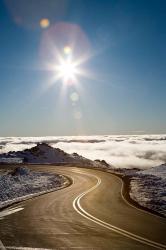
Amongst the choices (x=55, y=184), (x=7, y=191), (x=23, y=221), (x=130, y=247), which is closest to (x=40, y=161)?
(x=55, y=184)

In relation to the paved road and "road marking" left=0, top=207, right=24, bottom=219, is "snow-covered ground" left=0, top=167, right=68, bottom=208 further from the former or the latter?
the paved road

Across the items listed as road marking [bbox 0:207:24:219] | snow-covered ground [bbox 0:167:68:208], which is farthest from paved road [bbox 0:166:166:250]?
snow-covered ground [bbox 0:167:68:208]

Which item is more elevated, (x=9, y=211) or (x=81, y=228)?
(x=9, y=211)

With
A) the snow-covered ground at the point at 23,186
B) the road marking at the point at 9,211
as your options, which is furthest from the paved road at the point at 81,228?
the snow-covered ground at the point at 23,186

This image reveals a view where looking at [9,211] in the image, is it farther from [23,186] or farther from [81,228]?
[23,186]

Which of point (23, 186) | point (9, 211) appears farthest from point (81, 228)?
point (23, 186)

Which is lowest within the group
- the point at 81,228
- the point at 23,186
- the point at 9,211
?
the point at 81,228

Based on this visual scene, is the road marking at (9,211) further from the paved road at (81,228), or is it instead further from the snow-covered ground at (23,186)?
the snow-covered ground at (23,186)

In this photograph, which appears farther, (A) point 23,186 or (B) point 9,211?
(A) point 23,186

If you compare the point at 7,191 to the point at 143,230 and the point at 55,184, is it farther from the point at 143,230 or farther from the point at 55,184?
the point at 143,230

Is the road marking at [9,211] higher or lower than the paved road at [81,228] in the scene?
higher

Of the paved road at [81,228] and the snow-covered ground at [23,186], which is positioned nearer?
the paved road at [81,228]

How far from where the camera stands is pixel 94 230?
15438 millimetres

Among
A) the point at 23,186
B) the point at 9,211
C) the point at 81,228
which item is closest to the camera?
the point at 81,228
